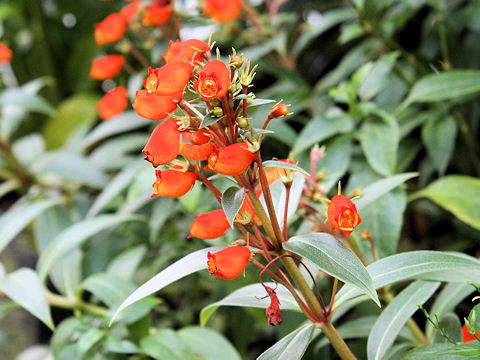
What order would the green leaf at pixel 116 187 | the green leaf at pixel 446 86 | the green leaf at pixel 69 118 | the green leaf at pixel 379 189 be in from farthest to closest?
the green leaf at pixel 69 118 → the green leaf at pixel 116 187 → the green leaf at pixel 446 86 → the green leaf at pixel 379 189

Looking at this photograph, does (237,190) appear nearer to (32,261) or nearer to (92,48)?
(32,261)

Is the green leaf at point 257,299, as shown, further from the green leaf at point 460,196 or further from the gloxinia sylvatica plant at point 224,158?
the green leaf at point 460,196

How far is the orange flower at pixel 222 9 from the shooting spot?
114cm

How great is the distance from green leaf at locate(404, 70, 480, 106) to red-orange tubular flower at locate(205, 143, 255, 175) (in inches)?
23.9

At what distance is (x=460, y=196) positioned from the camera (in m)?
0.87

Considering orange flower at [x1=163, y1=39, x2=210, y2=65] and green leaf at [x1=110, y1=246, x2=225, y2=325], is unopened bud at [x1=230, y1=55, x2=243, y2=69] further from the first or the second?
green leaf at [x1=110, y1=246, x2=225, y2=325]

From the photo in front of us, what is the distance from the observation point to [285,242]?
0.50 metres

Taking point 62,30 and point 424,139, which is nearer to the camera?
point 424,139

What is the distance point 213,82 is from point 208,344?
53cm

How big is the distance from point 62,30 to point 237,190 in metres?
1.74

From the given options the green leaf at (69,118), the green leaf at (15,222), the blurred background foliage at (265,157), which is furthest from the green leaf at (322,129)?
the green leaf at (69,118)

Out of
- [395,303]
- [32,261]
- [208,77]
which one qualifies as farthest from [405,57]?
[32,261]

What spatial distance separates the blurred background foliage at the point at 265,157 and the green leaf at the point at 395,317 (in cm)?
12

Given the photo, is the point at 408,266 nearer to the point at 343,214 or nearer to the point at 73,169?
the point at 343,214
